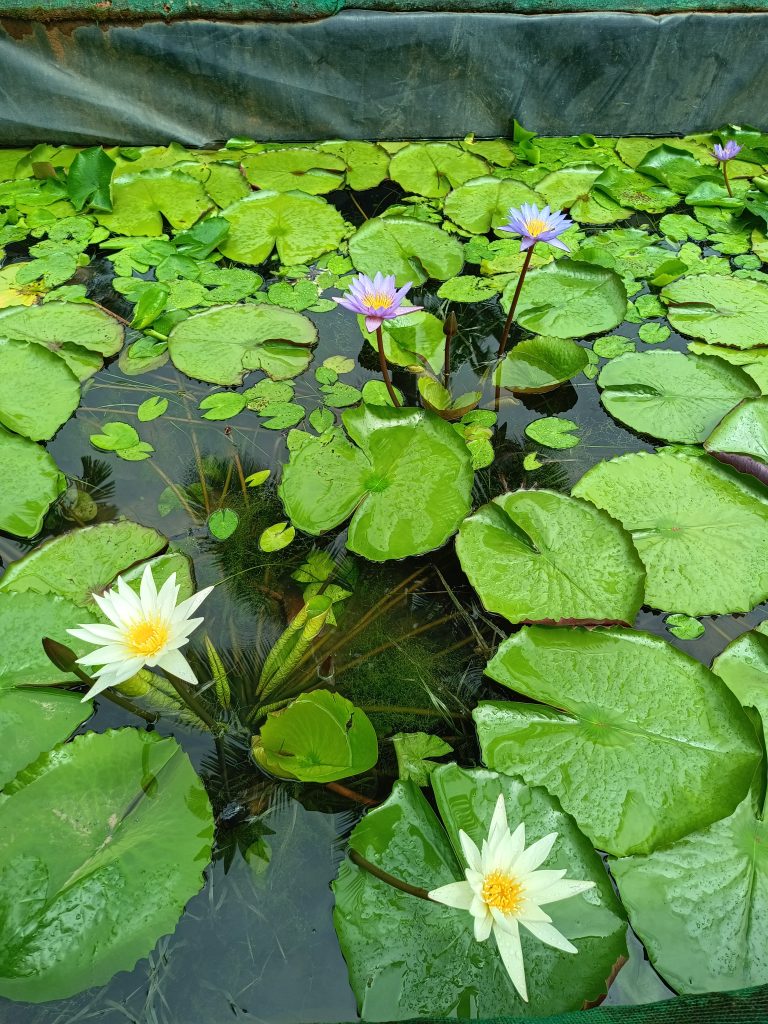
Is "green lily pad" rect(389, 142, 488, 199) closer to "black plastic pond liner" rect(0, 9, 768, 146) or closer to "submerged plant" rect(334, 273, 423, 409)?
"black plastic pond liner" rect(0, 9, 768, 146)

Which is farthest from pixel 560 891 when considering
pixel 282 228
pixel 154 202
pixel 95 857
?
pixel 154 202

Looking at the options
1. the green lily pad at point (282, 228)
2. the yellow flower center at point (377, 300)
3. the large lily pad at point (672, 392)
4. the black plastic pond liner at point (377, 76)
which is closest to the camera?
the yellow flower center at point (377, 300)

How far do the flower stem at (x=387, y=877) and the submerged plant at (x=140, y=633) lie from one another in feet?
1.38

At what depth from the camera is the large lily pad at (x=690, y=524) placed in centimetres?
153

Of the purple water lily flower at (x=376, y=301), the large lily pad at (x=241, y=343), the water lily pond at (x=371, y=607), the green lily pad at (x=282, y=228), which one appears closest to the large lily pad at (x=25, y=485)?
the water lily pond at (x=371, y=607)

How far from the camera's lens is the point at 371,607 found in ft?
5.15

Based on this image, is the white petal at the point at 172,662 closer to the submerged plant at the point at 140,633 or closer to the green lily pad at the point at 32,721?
the submerged plant at the point at 140,633

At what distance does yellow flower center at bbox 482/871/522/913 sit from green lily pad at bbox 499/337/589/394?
1.46 metres

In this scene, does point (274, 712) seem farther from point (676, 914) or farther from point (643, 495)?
point (643, 495)

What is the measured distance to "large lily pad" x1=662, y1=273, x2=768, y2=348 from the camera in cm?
217

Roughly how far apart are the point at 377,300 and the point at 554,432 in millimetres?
650

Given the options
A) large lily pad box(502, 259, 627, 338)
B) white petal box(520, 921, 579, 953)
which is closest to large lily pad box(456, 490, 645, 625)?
white petal box(520, 921, 579, 953)

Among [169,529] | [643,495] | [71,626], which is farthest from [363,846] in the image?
[643,495]

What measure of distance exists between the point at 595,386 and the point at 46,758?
5.89 ft
